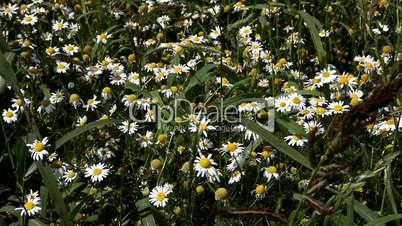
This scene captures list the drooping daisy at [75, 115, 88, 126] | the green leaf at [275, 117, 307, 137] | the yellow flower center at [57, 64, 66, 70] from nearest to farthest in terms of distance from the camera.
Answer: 1. the green leaf at [275, 117, 307, 137]
2. the drooping daisy at [75, 115, 88, 126]
3. the yellow flower center at [57, 64, 66, 70]

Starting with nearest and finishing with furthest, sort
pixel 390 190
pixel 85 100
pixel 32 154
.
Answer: pixel 390 190 < pixel 32 154 < pixel 85 100

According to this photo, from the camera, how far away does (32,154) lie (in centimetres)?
248

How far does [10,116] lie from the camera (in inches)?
111

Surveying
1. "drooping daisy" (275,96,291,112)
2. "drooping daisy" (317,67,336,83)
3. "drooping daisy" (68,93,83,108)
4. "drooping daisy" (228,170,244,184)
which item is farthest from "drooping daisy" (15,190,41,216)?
"drooping daisy" (317,67,336,83)

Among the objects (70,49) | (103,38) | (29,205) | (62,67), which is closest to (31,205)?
(29,205)

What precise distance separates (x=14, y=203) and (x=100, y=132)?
1.66ft

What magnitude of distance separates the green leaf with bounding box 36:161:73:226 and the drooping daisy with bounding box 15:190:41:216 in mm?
186

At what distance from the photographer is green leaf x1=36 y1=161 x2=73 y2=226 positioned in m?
2.04

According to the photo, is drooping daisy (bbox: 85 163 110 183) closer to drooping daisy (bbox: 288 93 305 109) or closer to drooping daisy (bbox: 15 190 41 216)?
drooping daisy (bbox: 15 190 41 216)

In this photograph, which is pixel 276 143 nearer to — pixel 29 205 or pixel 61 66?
pixel 29 205

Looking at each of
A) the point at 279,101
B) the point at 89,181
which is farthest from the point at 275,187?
the point at 89,181

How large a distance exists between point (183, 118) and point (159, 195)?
436 millimetres

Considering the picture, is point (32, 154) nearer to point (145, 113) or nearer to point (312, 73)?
point (145, 113)

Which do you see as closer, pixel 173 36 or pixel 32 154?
pixel 32 154
